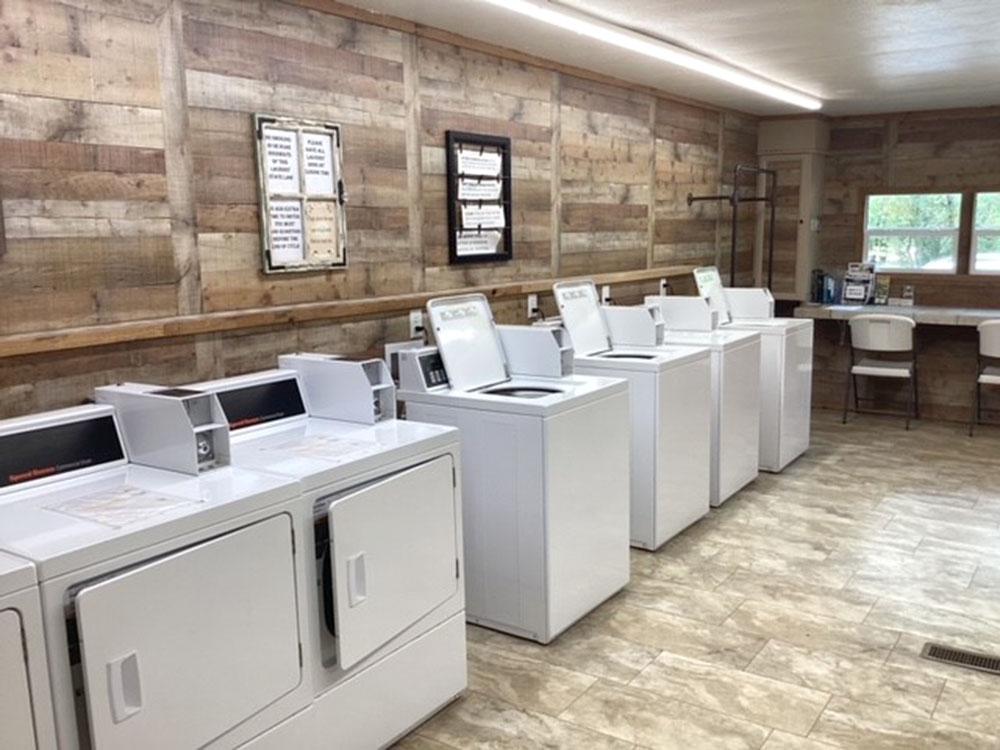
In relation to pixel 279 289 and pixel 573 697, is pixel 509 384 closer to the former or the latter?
pixel 279 289

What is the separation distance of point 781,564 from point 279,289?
259cm

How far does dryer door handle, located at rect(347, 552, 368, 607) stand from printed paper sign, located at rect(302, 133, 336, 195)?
1618mm

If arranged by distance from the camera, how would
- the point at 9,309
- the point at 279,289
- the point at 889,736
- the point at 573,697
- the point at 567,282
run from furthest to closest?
the point at 567,282, the point at 279,289, the point at 573,697, the point at 889,736, the point at 9,309

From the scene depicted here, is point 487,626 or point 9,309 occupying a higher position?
point 9,309

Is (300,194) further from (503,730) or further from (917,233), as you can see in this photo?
(917,233)

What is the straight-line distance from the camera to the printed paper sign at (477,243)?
414 centimetres

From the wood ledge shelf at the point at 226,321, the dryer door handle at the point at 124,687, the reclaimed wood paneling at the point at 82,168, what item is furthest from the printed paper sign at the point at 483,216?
the dryer door handle at the point at 124,687

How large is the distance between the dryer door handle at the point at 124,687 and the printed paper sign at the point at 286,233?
5.90 ft

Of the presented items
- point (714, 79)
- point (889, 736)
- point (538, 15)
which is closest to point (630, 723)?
point (889, 736)

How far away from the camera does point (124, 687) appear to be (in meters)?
1.79

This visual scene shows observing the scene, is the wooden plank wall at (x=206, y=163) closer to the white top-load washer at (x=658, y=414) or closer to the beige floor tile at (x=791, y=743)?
the white top-load washer at (x=658, y=414)

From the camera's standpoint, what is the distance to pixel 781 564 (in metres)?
4.00

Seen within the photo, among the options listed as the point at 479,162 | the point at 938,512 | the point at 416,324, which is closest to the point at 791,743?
the point at 416,324

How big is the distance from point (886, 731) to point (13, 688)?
7.98 ft
